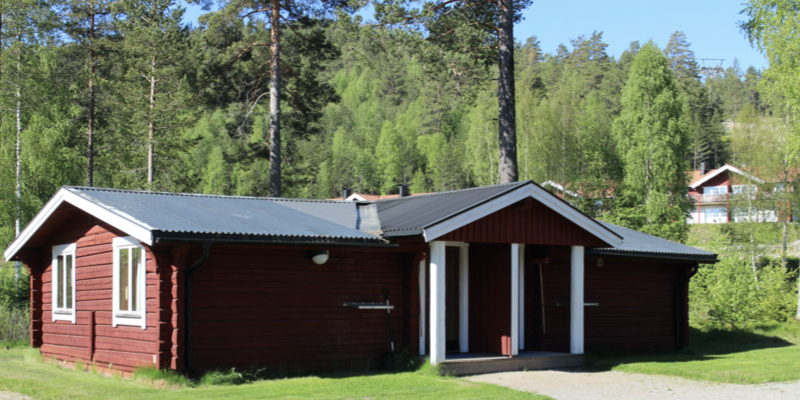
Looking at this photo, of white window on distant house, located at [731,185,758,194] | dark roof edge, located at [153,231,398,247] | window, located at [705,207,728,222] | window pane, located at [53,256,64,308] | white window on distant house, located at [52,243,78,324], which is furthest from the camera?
window, located at [705,207,728,222]

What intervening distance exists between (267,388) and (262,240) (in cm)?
203

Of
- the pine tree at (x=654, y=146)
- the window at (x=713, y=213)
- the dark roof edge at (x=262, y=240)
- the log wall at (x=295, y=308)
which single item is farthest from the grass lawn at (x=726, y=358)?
the window at (x=713, y=213)

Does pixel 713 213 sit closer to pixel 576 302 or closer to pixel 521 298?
pixel 521 298

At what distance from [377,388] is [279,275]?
244 cm

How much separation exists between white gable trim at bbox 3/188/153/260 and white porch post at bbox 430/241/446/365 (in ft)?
14.1

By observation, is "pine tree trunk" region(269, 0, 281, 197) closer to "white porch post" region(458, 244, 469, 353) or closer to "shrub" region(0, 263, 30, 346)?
"shrub" region(0, 263, 30, 346)

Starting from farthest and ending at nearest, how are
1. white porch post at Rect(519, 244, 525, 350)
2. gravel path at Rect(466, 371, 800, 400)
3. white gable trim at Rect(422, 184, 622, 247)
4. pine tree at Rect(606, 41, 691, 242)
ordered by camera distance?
pine tree at Rect(606, 41, 691, 242), white porch post at Rect(519, 244, 525, 350), white gable trim at Rect(422, 184, 622, 247), gravel path at Rect(466, 371, 800, 400)

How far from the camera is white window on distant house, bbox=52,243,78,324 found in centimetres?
1294

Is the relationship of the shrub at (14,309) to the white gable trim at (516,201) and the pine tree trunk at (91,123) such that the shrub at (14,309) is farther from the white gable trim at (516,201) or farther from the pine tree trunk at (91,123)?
the white gable trim at (516,201)

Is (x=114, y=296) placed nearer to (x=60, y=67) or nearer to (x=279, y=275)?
(x=279, y=275)

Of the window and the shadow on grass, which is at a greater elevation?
the window

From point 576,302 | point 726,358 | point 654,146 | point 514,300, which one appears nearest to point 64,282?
point 514,300

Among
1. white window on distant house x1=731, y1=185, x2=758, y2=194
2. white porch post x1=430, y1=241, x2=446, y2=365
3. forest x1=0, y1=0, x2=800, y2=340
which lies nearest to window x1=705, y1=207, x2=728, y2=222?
forest x1=0, y1=0, x2=800, y2=340

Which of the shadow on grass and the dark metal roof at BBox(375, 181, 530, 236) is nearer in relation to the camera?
the dark metal roof at BBox(375, 181, 530, 236)
